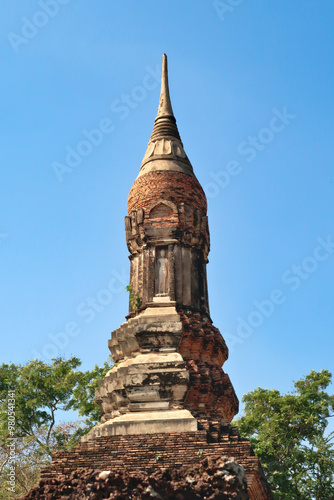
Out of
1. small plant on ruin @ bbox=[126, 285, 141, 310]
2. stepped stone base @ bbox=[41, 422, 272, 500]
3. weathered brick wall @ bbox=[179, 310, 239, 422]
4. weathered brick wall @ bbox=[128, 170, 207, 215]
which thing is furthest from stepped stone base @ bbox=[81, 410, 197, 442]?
weathered brick wall @ bbox=[128, 170, 207, 215]

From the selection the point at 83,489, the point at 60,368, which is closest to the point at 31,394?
the point at 60,368

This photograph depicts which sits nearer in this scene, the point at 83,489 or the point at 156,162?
the point at 83,489

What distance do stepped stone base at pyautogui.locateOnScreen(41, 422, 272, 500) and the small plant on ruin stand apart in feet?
12.3

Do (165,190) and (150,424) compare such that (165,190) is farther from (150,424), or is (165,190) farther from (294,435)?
(294,435)

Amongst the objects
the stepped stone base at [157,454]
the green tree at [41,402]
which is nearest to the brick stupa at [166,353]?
the stepped stone base at [157,454]

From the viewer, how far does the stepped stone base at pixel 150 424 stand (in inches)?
432

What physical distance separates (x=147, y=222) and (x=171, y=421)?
5.31m

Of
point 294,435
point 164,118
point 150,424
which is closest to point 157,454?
point 150,424

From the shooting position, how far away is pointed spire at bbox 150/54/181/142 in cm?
1653

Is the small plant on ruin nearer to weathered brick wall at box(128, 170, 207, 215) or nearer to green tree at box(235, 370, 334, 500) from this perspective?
weathered brick wall at box(128, 170, 207, 215)

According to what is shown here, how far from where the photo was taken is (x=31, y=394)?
2414 centimetres

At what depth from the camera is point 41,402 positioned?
24.1 m

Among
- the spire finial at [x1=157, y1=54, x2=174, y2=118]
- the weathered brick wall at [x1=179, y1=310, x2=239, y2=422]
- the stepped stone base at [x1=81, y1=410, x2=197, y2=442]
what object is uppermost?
the spire finial at [x1=157, y1=54, x2=174, y2=118]

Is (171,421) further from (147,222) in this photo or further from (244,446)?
(147,222)
